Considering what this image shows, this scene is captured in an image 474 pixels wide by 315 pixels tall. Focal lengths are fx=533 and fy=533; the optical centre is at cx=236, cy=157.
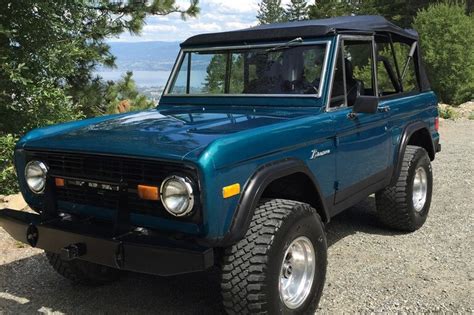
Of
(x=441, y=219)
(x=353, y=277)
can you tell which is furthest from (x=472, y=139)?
(x=353, y=277)

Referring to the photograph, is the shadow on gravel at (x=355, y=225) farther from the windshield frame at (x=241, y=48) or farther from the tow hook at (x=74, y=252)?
the tow hook at (x=74, y=252)

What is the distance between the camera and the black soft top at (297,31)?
4107 millimetres

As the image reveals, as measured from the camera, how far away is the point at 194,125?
3.49m

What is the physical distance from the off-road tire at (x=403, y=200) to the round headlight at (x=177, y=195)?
2706 millimetres

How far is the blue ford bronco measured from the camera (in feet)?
9.37

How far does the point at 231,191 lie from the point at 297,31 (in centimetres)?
180

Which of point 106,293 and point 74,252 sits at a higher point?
point 74,252

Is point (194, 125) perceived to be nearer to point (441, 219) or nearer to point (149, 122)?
point (149, 122)

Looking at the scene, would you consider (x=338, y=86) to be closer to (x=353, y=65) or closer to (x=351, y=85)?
(x=351, y=85)

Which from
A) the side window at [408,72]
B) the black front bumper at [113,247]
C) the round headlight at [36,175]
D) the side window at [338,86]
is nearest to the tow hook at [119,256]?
the black front bumper at [113,247]

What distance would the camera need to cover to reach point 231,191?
2887mm

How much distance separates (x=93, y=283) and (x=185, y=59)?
205cm

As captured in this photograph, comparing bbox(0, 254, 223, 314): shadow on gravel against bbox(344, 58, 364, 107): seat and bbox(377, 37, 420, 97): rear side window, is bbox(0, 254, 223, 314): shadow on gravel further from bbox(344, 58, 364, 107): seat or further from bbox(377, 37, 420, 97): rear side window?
bbox(377, 37, 420, 97): rear side window

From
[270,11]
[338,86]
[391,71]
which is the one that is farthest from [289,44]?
[270,11]
